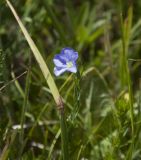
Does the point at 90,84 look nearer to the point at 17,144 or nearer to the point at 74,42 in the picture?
the point at 74,42

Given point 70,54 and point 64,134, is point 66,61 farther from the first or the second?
point 64,134

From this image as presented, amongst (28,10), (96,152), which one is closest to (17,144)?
(96,152)

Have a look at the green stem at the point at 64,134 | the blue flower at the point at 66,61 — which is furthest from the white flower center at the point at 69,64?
the green stem at the point at 64,134

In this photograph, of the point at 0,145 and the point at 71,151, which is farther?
the point at 71,151

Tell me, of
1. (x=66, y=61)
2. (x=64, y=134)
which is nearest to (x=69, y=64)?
(x=66, y=61)

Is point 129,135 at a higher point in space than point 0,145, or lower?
lower

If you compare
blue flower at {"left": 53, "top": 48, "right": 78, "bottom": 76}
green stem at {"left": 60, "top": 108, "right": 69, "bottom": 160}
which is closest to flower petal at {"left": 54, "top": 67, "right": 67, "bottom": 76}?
blue flower at {"left": 53, "top": 48, "right": 78, "bottom": 76}

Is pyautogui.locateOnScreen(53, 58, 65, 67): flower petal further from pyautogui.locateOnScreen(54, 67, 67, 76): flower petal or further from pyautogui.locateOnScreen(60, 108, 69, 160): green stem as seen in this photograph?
pyautogui.locateOnScreen(60, 108, 69, 160): green stem
